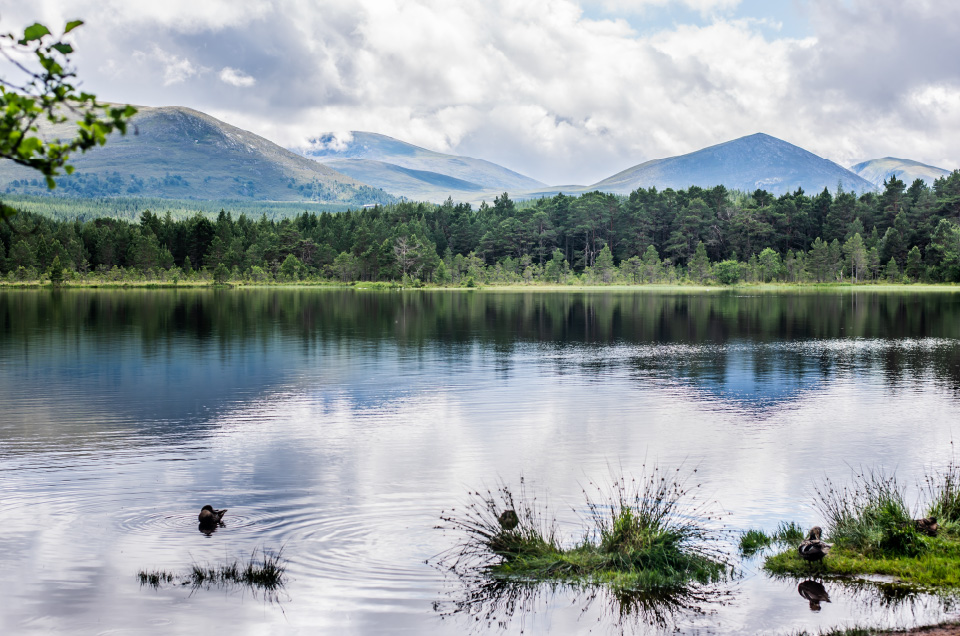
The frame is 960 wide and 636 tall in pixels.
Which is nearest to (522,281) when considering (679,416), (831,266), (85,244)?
(831,266)

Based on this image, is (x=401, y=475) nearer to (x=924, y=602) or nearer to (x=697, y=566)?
(x=697, y=566)

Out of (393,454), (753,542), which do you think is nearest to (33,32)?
(753,542)

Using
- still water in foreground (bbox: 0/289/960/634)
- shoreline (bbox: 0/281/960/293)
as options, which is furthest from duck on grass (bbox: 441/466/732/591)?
shoreline (bbox: 0/281/960/293)

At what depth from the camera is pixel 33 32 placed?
6.77 m

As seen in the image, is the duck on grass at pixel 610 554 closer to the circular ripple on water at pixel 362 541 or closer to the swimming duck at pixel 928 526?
the circular ripple on water at pixel 362 541

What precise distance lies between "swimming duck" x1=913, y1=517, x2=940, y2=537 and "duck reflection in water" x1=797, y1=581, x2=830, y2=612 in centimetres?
245

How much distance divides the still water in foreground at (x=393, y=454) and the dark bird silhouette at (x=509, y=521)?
58.3 inches

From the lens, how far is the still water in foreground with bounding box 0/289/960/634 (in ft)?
43.4

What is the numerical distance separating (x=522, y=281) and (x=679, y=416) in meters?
169

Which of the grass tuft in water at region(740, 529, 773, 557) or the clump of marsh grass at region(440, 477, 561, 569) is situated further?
the grass tuft in water at region(740, 529, 773, 557)

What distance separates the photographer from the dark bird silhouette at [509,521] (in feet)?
49.8

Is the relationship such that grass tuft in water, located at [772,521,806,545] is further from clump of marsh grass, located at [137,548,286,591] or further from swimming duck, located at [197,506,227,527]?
swimming duck, located at [197,506,227,527]

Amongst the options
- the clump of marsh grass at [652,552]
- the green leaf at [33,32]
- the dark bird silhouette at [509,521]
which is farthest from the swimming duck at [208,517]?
the green leaf at [33,32]

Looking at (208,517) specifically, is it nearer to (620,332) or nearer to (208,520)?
(208,520)
